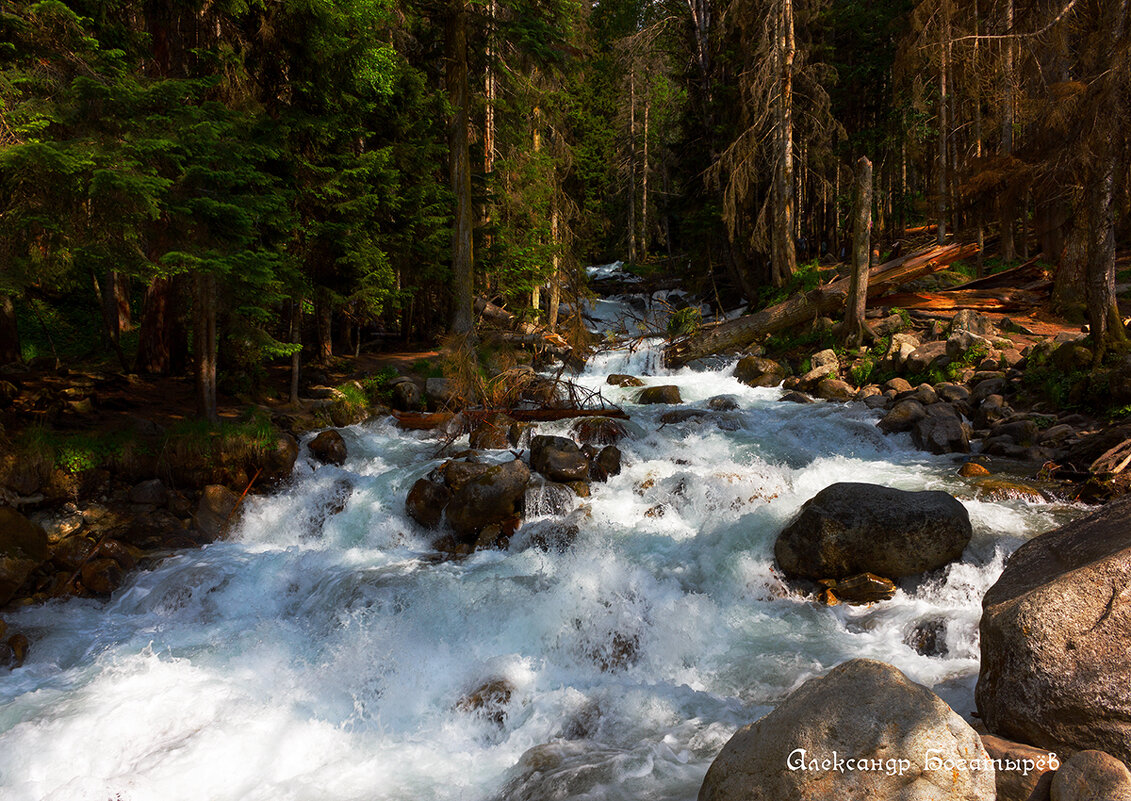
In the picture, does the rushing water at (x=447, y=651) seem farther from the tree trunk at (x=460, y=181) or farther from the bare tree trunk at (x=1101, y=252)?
the tree trunk at (x=460, y=181)

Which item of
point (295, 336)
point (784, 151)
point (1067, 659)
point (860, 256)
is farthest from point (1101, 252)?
point (295, 336)

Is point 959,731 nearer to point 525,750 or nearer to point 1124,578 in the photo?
point 1124,578

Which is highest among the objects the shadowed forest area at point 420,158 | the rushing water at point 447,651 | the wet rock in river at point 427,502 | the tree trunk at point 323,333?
the shadowed forest area at point 420,158

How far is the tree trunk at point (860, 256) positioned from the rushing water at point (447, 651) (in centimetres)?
712

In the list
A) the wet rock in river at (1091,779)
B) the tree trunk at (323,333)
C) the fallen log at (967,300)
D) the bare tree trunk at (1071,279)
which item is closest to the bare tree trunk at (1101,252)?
the bare tree trunk at (1071,279)

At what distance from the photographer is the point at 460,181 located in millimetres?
14945

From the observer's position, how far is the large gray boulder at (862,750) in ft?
9.19

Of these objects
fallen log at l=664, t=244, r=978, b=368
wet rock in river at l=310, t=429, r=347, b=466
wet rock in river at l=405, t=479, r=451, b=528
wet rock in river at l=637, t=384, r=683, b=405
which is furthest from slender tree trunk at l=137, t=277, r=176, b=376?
fallen log at l=664, t=244, r=978, b=368

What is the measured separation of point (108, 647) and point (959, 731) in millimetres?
7226

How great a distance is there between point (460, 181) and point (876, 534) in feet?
40.5

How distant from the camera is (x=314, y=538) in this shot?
342 inches

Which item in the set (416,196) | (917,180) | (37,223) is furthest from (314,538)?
(917,180)

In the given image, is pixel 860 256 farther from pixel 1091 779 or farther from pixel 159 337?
pixel 159 337

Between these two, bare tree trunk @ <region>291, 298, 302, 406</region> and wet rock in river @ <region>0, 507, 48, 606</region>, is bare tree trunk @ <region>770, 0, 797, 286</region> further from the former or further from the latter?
wet rock in river @ <region>0, 507, 48, 606</region>
